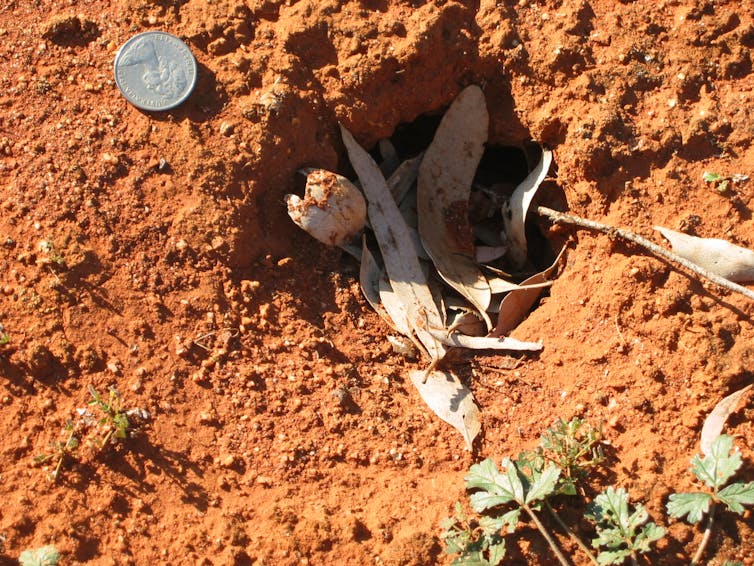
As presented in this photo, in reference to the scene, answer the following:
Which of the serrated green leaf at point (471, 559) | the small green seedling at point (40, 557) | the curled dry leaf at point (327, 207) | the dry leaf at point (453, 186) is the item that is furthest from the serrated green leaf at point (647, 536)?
the small green seedling at point (40, 557)

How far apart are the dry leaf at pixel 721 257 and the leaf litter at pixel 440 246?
1.75 ft

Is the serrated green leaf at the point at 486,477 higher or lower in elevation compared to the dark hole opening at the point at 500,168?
lower

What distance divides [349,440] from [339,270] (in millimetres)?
778

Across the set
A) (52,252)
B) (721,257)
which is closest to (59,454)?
(52,252)

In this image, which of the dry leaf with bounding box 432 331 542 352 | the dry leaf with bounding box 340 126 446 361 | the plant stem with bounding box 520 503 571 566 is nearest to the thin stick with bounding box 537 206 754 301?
the dry leaf with bounding box 432 331 542 352

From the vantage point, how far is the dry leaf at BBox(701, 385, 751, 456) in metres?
2.71

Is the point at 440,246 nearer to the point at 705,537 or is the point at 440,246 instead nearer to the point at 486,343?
the point at 486,343

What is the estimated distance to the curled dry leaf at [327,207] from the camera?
312 centimetres

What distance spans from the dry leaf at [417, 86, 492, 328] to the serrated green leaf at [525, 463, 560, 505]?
41.0 inches

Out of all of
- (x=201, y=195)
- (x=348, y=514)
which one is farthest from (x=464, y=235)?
(x=348, y=514)

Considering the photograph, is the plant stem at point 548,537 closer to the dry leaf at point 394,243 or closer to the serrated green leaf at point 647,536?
the serrated green leaf at point 647,536

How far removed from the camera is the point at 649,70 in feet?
10.5

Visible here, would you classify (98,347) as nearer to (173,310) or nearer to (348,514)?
(173,310)

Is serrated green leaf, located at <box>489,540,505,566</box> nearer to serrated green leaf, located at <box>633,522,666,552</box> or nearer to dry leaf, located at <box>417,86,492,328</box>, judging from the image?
serrated green leaf, located at <box>633,522,666,552</box>
